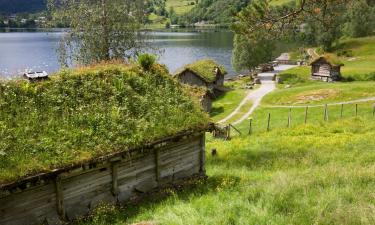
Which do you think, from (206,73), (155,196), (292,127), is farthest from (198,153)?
(206,73)

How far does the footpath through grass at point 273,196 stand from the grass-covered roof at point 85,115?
271 cm

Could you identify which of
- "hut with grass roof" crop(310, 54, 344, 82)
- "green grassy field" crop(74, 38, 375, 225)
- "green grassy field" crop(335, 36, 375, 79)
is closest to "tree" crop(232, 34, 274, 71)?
"hut with grass roof" crop(310, 54, 344, 82)

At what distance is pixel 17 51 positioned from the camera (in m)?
126

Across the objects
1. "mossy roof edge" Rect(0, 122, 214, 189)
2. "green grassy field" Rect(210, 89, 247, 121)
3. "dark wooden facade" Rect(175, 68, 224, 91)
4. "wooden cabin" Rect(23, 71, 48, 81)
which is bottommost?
"green grassy field" Rect(210, 89, 247, 121)

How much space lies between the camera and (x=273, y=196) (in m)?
13.4

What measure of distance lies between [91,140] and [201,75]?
2077 inches

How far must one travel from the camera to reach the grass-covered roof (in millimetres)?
15016

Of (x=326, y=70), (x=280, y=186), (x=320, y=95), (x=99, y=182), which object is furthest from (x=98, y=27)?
(x=326, y=70)

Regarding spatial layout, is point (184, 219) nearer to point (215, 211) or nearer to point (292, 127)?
point (215, 211)

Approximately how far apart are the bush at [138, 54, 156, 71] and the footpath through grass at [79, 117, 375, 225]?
6.35 m

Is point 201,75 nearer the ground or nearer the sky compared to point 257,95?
nearer the sky

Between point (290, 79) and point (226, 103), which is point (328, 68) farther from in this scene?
point (226, 103)

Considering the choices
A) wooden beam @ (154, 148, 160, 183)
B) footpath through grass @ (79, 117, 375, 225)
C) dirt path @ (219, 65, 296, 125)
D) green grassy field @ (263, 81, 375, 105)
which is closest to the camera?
footpath through grass @ (79, 117, 375, 225)

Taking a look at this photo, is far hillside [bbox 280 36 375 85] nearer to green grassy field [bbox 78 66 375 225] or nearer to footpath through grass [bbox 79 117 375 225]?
green grassy field [bbox 78 66 375 225]
